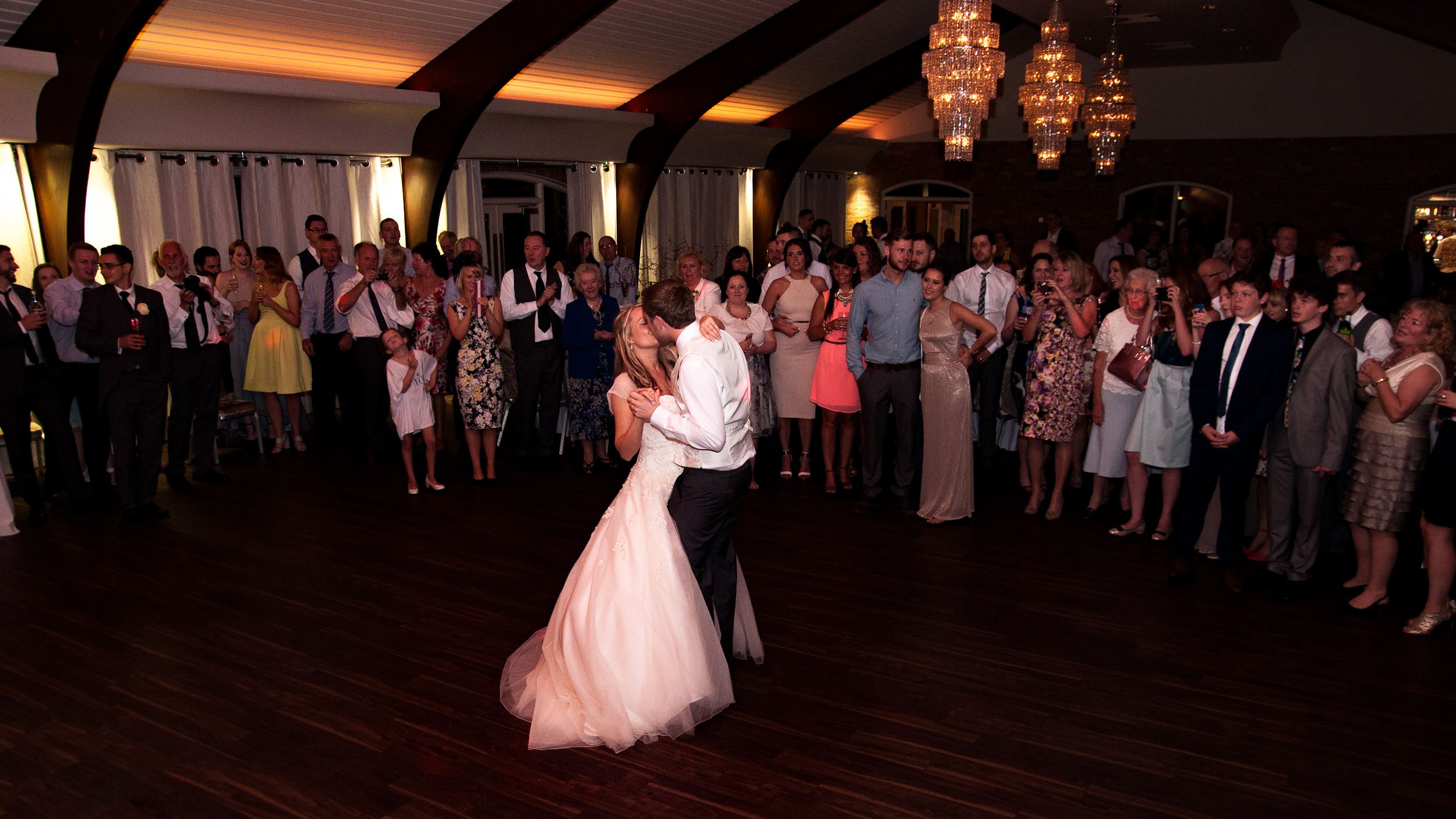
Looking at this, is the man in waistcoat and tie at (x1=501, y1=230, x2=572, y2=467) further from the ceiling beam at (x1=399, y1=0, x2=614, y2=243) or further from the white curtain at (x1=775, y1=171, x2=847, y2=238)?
the white curtain at (x1=775, y1=171, x2=847, y2=238)

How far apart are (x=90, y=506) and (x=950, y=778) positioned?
5402 millimetres

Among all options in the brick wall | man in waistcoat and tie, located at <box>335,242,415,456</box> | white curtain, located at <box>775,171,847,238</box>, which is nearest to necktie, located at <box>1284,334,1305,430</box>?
man in waistcoat and tie, located at <box>335,242,415,456</box>

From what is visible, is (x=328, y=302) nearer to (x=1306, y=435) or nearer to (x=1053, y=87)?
(x=1053, y=87)

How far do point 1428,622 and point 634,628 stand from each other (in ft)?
11.2

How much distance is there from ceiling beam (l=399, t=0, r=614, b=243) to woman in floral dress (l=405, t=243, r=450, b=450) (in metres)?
2.67

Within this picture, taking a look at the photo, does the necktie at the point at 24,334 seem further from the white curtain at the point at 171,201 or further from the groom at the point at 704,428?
the groom at the point at 704,428

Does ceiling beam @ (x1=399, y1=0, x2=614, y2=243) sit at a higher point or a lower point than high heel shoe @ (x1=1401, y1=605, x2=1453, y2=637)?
higher

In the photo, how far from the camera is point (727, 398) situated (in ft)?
10.5

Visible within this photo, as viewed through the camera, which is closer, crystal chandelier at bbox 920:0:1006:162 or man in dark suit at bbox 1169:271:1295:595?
man in dark suit at bbox 1169:271:1295:595

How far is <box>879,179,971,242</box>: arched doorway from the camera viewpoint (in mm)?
15258

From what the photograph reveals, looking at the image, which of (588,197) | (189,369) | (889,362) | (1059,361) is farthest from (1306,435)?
(588,197)

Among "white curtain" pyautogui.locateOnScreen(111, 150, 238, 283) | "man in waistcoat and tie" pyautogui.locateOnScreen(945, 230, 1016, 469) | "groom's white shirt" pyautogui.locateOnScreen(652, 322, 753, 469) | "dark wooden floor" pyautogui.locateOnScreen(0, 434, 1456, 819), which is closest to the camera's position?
"dark wooden floor" pyautogui.locateOnScreen(0, 434, 1456, 819)

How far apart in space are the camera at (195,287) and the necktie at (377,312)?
1.04 metres

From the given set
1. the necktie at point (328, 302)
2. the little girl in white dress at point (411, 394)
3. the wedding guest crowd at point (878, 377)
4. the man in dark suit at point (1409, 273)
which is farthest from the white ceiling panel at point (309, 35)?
the man in dark suit at point (1409, 273)
